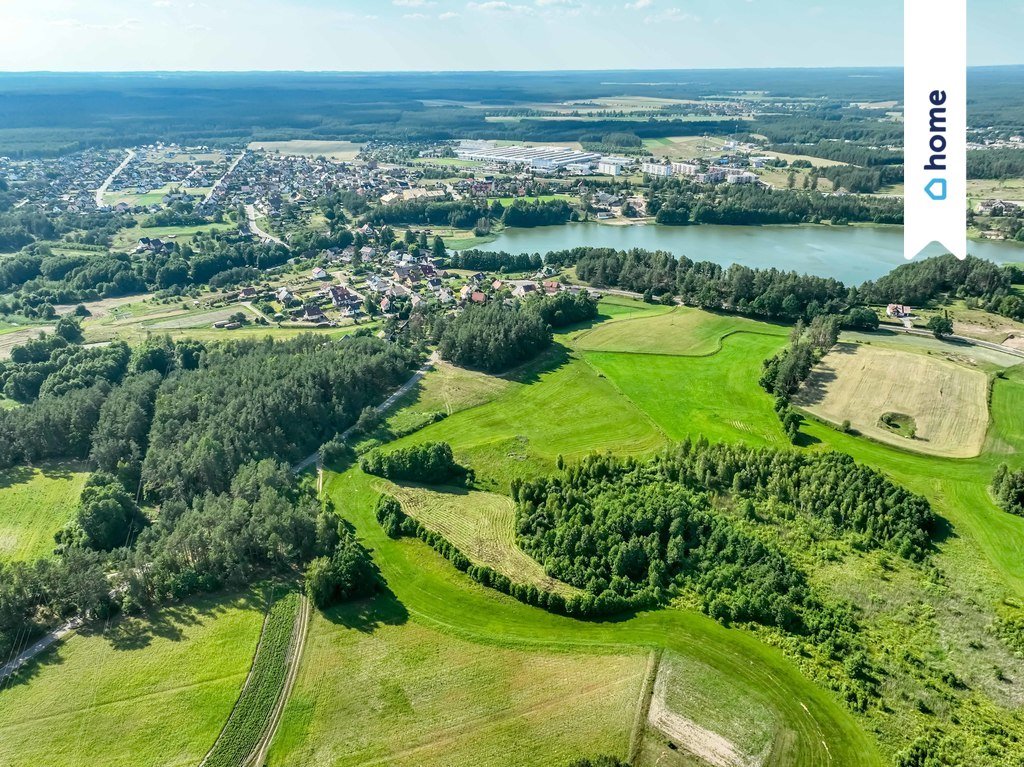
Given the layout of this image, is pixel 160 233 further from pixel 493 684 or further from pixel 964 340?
pixel 964 340

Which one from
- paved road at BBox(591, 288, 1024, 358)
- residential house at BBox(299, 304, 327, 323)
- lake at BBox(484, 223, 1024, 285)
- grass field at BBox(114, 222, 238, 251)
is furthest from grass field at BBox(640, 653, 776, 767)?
grass field at BBox(114, 222, 238, 251)

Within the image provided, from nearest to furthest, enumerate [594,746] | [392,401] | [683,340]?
[594,746] < [392,401] < [683,340]

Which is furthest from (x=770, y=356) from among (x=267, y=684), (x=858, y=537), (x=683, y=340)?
(x=267, y=684)

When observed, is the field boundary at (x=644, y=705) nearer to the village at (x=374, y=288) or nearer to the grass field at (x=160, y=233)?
the village at (x=374, y=288)

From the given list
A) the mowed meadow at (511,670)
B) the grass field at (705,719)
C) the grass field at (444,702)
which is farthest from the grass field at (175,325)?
the grass field at (705,719)

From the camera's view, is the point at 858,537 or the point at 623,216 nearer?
the point at 858,537

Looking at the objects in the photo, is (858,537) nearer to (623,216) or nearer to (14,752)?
(14,752)
